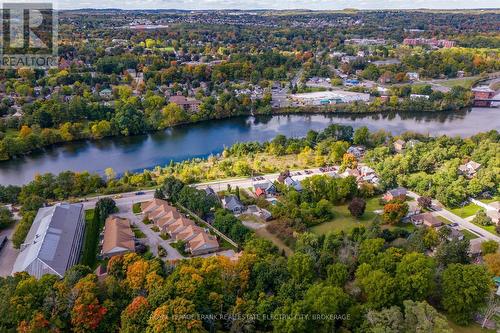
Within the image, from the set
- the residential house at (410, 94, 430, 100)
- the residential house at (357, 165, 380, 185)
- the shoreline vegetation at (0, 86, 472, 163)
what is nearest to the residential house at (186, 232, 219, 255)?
the residential house at (357, 165, 380, 185)

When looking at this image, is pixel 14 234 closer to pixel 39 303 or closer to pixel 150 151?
pixel 39 303

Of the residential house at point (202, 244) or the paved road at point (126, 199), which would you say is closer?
the residential house at point (202, 244)

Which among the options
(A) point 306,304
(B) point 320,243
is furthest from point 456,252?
(A) point 306,304

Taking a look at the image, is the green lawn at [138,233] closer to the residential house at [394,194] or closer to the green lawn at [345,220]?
the green lawn at [345,220]

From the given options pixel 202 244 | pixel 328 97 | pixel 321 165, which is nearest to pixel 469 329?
pixel 202 244

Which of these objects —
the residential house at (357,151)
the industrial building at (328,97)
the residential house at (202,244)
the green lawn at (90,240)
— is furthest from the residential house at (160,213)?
the industrial building at (328,97)

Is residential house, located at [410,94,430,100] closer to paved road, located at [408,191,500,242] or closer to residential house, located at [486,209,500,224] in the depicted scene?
paved road, located at [408,191,500,242]
